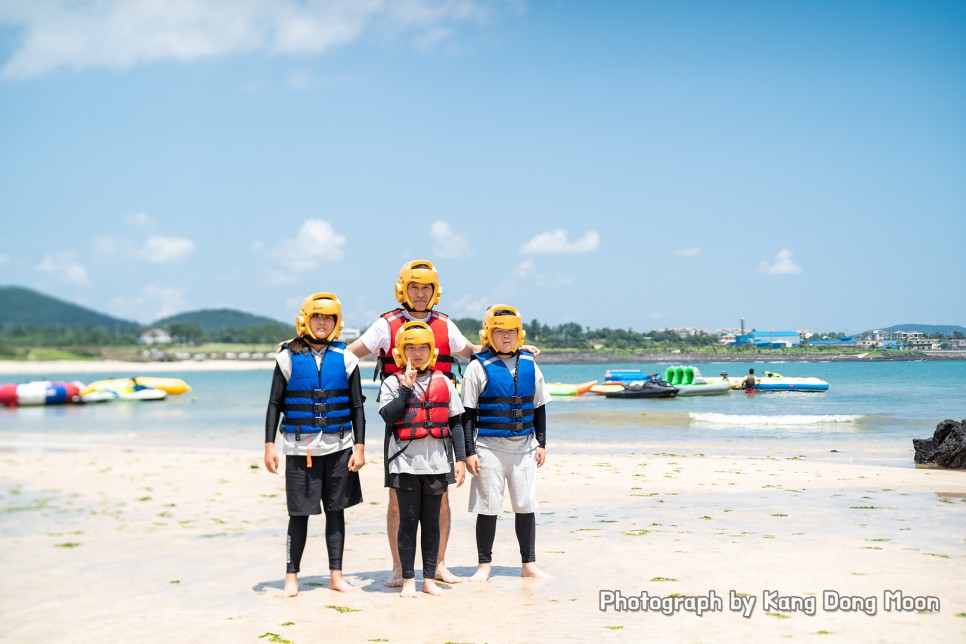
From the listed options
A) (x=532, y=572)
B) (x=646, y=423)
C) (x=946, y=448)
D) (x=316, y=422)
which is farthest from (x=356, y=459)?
(x=646, y=423)

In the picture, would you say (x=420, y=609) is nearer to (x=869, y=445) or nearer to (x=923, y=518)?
(x=923, y=518)

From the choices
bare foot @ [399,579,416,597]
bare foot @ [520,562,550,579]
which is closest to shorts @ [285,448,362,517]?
bare foot @ [399,579,416,597]

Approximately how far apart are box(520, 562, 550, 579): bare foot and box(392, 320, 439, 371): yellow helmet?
192cm

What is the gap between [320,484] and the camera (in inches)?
255

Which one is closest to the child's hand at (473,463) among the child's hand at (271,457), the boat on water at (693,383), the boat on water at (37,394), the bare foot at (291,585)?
the child's hand at (271,457)

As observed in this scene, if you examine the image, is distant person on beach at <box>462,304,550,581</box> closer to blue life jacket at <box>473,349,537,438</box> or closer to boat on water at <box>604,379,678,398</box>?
blue life jacket at <box>473,349,537,438</box>

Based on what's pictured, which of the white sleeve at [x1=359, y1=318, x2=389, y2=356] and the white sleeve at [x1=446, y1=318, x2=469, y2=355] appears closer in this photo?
the white sleeve at [x1=359, y1=318, x2=389, y2=356]

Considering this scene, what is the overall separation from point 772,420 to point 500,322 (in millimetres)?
26370

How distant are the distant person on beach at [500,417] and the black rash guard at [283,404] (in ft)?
2.72

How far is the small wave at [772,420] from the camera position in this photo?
29438mm

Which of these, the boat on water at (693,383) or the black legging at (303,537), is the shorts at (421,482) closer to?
the black legging at (303,537)

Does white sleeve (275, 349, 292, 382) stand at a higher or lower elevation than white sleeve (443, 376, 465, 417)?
higher

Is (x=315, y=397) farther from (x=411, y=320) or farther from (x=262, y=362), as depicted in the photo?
(x=262, y=362)

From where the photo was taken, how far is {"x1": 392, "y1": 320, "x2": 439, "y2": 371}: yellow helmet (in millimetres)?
6398
